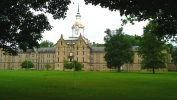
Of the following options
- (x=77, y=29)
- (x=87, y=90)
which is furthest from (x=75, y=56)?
(x=87, y=90)

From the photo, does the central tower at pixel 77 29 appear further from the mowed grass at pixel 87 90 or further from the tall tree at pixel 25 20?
the tall tree at pixel 25 20

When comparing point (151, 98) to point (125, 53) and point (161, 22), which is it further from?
point (125, 53)

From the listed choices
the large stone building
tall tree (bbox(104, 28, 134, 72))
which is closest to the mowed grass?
tall tree (bbox(104, 28, 134, 72))

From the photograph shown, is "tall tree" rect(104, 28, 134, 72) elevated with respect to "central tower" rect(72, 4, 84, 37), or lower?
lower

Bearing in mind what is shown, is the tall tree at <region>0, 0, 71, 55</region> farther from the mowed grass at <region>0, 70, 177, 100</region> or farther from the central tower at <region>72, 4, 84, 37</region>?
the central tower at <region>72, 4, 84, 37</region>

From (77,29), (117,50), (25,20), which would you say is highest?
(77,29)

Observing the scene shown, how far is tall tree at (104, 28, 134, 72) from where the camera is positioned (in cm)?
8375

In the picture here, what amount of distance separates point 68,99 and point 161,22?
309 inches

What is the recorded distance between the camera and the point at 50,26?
65.9ft

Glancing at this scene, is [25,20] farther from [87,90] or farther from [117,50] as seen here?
[117,50]

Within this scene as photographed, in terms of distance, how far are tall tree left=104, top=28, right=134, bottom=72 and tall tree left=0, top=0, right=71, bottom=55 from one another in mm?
63268

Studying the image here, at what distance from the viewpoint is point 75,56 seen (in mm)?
111000

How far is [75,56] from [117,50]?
31.4 m

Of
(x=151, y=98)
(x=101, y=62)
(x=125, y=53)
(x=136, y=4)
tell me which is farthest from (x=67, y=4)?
(x=101, y=62)
